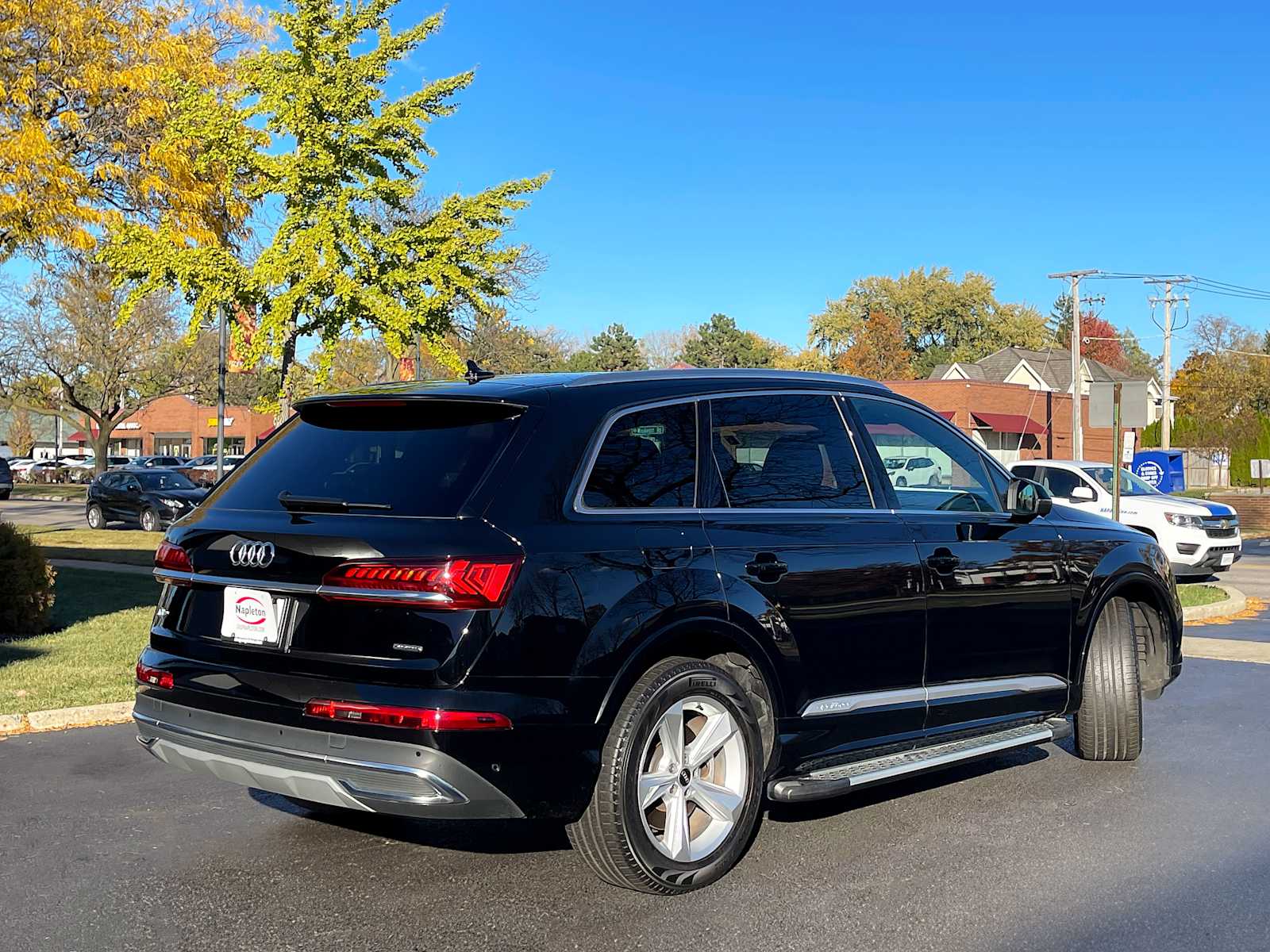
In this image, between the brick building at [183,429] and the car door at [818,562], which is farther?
the brick building at [183,429]

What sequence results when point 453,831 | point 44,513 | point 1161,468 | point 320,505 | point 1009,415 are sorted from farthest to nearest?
1. point 1009,415
2. point 44,513
3. point 1161,468
4. point 453,831
5. point 320,505

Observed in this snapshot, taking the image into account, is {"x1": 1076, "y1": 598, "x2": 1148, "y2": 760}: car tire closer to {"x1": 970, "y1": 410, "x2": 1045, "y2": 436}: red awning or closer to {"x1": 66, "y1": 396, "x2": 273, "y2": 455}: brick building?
{"x1": 970, "y1": 410, "x2": 1045, "y2": 436}: red awning

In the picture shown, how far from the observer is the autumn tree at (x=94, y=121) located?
15.2 meters

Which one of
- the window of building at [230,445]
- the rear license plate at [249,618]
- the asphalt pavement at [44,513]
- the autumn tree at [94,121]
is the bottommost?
the asphalt pavement at [44,513]

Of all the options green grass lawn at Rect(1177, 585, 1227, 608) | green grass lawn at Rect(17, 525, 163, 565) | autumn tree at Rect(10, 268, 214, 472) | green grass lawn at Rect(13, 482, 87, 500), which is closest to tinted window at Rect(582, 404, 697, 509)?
green grass lawn at Rect(1177, 585, 1227, 608)

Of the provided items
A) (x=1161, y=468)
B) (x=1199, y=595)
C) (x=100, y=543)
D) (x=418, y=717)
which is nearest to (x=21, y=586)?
(x=418, y=717)

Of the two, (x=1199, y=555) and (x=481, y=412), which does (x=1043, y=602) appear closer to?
(x=481, y=412)

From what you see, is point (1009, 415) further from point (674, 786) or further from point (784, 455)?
point (674, 786)

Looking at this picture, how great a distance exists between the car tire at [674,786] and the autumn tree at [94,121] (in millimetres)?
12766

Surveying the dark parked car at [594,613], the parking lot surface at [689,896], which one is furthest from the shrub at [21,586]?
the dark parked car at [594,613]

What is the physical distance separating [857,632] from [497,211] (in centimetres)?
1806

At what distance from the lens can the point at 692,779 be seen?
16.1 ft

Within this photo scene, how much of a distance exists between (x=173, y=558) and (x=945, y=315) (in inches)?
4042

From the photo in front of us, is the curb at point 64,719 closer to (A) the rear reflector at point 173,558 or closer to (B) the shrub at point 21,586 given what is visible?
(B) the shrub at point 21,586
